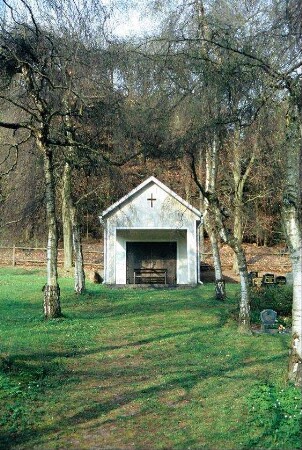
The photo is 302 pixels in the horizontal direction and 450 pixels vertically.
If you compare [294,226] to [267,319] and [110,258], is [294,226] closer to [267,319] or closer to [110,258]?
[267,319]

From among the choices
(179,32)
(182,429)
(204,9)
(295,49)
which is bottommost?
(182,429)

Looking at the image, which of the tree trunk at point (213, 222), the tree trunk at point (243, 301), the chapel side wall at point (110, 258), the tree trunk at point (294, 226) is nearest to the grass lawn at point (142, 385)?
the tree trunk at point (243, 301)

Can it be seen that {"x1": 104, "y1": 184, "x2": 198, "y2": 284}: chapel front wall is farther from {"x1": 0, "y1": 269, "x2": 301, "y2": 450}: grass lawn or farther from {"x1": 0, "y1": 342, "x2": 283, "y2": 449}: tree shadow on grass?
{"x1": 0, "y1": 342, "x2": 283, "y2": 449}: tree shadow on grass

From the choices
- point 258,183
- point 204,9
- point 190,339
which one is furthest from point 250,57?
point 258,183

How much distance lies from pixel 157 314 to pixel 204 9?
839cm

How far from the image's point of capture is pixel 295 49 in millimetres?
7723

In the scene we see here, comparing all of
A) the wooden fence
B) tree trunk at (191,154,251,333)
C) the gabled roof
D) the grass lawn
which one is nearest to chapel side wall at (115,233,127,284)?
the gabled roof

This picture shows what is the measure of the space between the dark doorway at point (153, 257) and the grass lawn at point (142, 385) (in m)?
13.7

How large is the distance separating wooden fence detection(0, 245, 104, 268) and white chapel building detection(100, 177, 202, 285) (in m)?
8.17

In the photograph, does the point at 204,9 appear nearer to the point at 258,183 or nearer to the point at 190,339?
the point at 190,339

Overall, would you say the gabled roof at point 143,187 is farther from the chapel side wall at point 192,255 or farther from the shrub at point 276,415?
the shrub at point 276,415

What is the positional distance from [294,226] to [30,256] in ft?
105

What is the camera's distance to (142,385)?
348 inches

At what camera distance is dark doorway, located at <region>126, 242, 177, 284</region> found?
2981 cm
